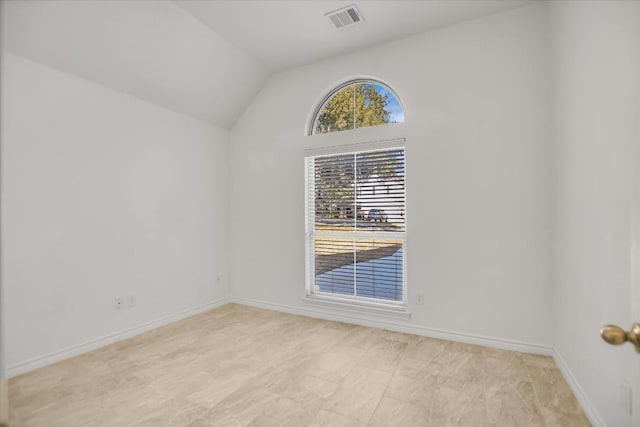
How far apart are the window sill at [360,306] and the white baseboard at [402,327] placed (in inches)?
2.2

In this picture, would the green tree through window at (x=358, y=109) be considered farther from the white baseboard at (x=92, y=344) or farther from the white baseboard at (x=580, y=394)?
the white baseboard at (x=92, y=344)

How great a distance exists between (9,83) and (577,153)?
411 centimetres

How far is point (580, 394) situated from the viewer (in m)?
2.04

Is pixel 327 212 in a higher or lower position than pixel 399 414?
higher

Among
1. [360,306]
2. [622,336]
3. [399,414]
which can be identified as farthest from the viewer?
[360,306]

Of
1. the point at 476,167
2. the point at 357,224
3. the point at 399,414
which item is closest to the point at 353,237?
the point at 357,224

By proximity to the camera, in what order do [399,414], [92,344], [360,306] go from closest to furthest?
[399,414] → [92,344] → [360,306]

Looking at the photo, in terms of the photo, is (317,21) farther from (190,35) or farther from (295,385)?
(295,385)

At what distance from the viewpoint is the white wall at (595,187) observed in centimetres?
151

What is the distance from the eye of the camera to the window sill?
3.24 meters

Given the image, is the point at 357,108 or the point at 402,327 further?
the point at 357,108

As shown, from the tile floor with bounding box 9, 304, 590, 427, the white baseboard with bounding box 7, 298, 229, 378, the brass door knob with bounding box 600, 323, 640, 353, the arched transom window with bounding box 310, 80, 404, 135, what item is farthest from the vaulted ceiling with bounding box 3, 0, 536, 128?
the brass door knob with bounding box 600, 323, 640, 353

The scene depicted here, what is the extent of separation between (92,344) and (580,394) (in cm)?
381

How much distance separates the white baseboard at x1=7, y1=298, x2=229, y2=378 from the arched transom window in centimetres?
266
